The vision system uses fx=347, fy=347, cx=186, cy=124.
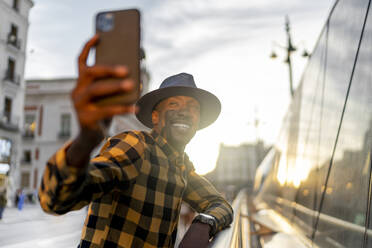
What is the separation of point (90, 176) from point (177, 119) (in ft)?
2.60

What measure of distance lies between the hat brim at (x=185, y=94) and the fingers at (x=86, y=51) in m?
1.06

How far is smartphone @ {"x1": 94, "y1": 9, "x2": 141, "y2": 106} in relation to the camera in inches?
34.1

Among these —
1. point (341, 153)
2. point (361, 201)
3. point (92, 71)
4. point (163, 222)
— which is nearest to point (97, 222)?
point (163, 222)

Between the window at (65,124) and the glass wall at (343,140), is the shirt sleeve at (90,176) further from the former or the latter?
the window at (65,124)

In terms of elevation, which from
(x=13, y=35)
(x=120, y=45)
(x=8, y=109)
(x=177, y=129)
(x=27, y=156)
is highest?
(x=13, y=35)

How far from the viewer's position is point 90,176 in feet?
3.98

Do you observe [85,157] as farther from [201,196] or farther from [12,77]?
[12,77]

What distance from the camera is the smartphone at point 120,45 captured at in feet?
2.84

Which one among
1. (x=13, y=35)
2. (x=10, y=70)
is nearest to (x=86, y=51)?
(x=10, y=70)

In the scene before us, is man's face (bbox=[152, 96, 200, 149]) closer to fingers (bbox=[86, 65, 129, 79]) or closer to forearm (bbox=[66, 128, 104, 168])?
forearm (bbox=[66, 128, 104, 168])

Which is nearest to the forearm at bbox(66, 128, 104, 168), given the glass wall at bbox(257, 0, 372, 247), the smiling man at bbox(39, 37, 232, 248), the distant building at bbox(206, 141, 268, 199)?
the smiling man at bbox(39, 37, 232, 248)

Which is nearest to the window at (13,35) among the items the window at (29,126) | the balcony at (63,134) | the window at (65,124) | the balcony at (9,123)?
the balcony at (9,123)

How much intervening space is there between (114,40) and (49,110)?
35.3 meters

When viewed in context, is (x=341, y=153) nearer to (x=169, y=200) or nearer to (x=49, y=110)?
(x=169, y=200)
